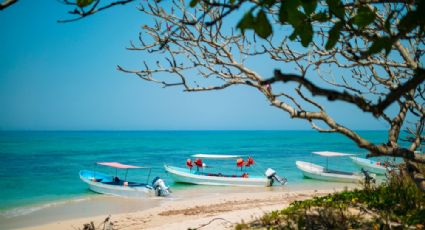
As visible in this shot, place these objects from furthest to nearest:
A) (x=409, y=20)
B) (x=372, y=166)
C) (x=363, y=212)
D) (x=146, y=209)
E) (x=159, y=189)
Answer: (x=372, y=166) < (x=159, y=189) < (x=146, y=209) < (x=363, y=212) < (x=409, y=20)

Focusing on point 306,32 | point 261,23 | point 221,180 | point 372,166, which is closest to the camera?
point 261,23

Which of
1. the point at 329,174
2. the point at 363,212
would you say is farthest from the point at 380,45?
the point at 329,174

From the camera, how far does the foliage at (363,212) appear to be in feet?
17.4

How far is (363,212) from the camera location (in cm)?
621

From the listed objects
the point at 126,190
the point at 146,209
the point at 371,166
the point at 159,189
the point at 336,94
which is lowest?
the point at 146,209

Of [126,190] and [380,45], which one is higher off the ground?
[380,45]

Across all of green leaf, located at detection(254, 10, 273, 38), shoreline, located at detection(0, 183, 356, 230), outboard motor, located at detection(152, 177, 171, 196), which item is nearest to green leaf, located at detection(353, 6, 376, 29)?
green leaf, located at detection(254, 10, 273, 38)

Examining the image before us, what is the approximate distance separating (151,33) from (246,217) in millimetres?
4707

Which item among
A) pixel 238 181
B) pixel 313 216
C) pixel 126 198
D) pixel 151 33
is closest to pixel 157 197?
pixel 126 198

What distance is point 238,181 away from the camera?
76.3 ft

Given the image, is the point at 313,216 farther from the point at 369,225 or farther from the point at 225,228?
the point at 225,228

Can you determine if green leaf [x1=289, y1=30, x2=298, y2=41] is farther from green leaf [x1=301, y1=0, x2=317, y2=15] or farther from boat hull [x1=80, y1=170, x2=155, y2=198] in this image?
boat hull [x1=80, y1=170, x2=155, y2=198]

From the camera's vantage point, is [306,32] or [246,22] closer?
[246,22]

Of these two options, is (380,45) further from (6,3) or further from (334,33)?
(6,3)
